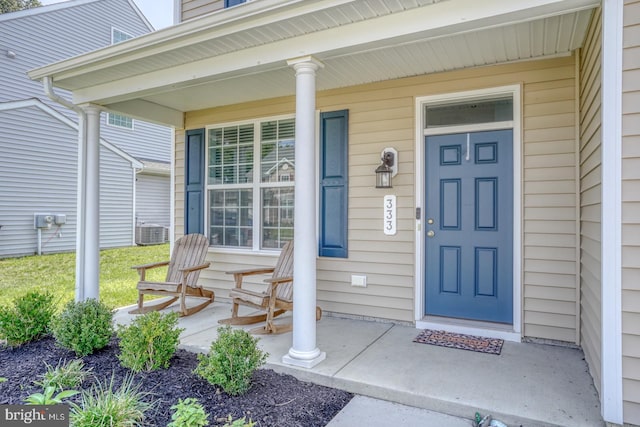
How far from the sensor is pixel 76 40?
10547 mm

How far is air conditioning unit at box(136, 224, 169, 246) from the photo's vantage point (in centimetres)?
1140

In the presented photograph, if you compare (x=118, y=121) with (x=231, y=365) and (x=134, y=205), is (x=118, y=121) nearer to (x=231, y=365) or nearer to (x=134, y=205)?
(x=134, y=205)

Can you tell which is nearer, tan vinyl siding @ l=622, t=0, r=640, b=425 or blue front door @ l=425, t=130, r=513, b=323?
tan vinyl siding @ l=622, t=0, r=640, b=425

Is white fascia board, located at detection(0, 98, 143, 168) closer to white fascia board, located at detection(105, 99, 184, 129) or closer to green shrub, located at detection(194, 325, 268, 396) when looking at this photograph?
white fascia board, located at detection(105, 99, 184, 129)

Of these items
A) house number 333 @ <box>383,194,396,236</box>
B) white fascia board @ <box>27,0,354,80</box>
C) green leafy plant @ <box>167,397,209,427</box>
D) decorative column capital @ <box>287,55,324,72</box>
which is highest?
white fascia board @ <box>27,0,354,80</box>

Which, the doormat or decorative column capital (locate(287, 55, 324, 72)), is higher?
decorative column capital (locate(287, 55, 324, 72))

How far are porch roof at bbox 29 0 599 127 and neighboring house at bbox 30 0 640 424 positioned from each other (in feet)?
0.04

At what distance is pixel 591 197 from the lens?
103 inches

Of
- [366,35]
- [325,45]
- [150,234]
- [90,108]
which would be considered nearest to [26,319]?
[90,108]

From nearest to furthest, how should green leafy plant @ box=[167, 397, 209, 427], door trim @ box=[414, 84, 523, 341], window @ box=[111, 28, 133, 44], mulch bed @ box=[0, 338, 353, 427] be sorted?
green leafy plant @ box=[167, 397, 209, 427] → mulch bed @ box=[0, 338, 353, 427] → door trim @ box=[414, 84, 523, 341] → window @ box=[111, 28, 133, 44]

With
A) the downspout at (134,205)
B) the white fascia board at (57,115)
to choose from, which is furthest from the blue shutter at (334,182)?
the downspout at (134,205)

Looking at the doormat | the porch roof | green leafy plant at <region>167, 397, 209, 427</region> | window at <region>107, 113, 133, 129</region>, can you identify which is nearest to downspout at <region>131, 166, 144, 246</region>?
window at <region>107, 113, 133, 129</region>

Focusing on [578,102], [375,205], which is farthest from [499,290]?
[578,102]

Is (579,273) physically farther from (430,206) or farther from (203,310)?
(203,310)
